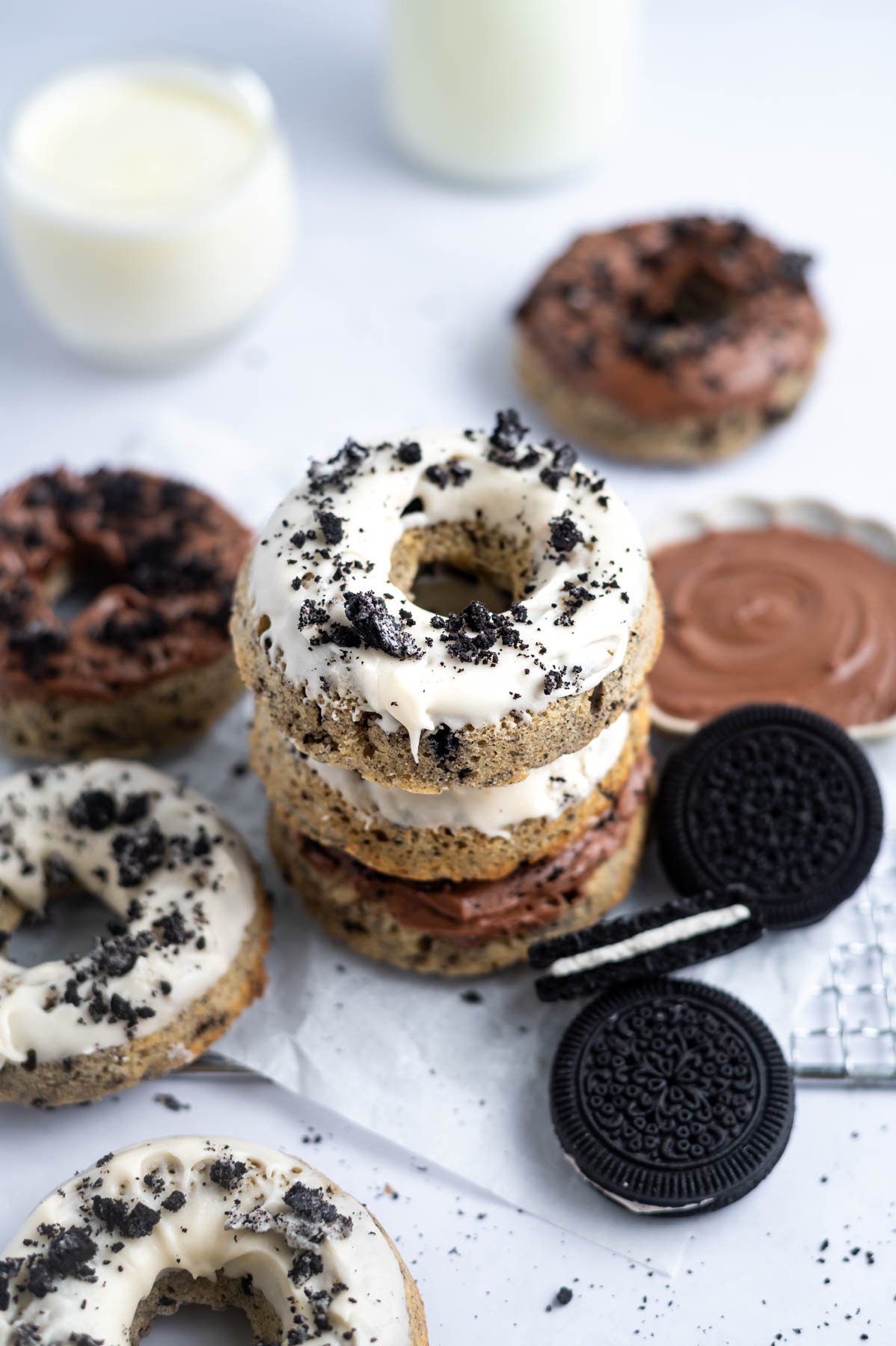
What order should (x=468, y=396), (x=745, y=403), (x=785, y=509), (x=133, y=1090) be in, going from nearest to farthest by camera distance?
(x=133, y=1090)
(x=785, y=509)
(x=745, y=403)
(x=468, y=396)

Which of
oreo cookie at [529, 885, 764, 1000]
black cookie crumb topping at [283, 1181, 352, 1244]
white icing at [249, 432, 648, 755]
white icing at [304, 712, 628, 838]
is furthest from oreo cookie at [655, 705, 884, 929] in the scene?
black cookie crumb topping at [283, 1181, 352, 1244]

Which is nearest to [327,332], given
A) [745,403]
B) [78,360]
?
[78,360]

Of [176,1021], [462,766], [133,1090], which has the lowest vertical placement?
[133,1090]

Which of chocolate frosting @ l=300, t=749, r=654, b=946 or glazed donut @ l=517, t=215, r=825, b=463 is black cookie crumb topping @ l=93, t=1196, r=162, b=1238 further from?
glazed donut @ l=517, t=215, r=825, b=463

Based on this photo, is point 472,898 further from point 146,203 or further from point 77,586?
point 146,203

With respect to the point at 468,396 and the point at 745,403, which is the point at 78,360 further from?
the point at 745,403

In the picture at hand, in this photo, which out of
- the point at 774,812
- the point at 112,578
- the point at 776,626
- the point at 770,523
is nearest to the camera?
the point at 774,812

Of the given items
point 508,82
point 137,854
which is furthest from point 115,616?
point 508,82
